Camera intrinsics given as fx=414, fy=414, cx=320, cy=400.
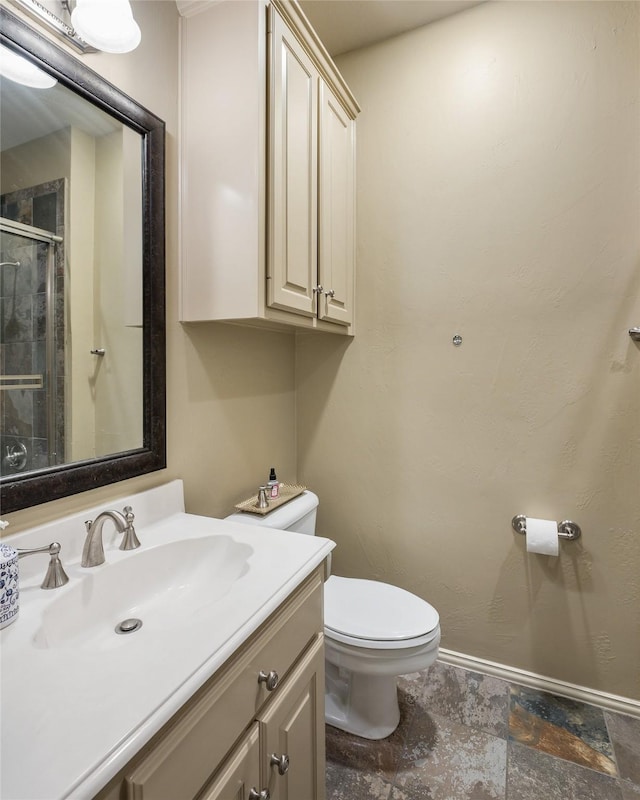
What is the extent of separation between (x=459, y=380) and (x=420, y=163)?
93cm

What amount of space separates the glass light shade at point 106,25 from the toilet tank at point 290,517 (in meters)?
1.33

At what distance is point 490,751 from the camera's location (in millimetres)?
1356

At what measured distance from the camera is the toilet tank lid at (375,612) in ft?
4.32

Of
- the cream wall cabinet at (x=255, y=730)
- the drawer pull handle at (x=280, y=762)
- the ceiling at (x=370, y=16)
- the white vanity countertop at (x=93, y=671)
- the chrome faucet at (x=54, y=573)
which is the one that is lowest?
the drawer pull handle at (x=280, y=762)

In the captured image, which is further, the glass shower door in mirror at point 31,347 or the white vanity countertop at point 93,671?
the glass shower door in mirror at point 31,347

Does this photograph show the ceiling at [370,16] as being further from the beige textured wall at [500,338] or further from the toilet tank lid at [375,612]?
the toilet tank lid at [375,612]

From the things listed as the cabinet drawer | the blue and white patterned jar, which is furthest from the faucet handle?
the cabinet drawer

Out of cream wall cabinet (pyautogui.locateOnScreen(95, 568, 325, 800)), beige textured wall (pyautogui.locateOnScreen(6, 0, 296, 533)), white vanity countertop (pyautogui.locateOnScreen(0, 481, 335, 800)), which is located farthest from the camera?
beige textured wall (pyautogui.locateOnScreen(6, 0, 296, 533))

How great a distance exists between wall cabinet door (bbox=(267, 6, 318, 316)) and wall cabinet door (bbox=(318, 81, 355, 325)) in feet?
0.19

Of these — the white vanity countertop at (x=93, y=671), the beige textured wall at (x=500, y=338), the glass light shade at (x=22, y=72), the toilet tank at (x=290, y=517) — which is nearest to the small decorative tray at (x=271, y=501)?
the toilet tank at (x=290, y=517)

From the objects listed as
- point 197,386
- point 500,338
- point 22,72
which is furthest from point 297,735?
point 22,72

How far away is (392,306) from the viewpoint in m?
1.81

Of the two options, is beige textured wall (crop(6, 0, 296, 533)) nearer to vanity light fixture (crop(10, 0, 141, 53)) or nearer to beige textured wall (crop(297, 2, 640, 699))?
vanity light fixture (crop(10, 0, 141, 53))

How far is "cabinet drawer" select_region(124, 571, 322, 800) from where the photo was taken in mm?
540
